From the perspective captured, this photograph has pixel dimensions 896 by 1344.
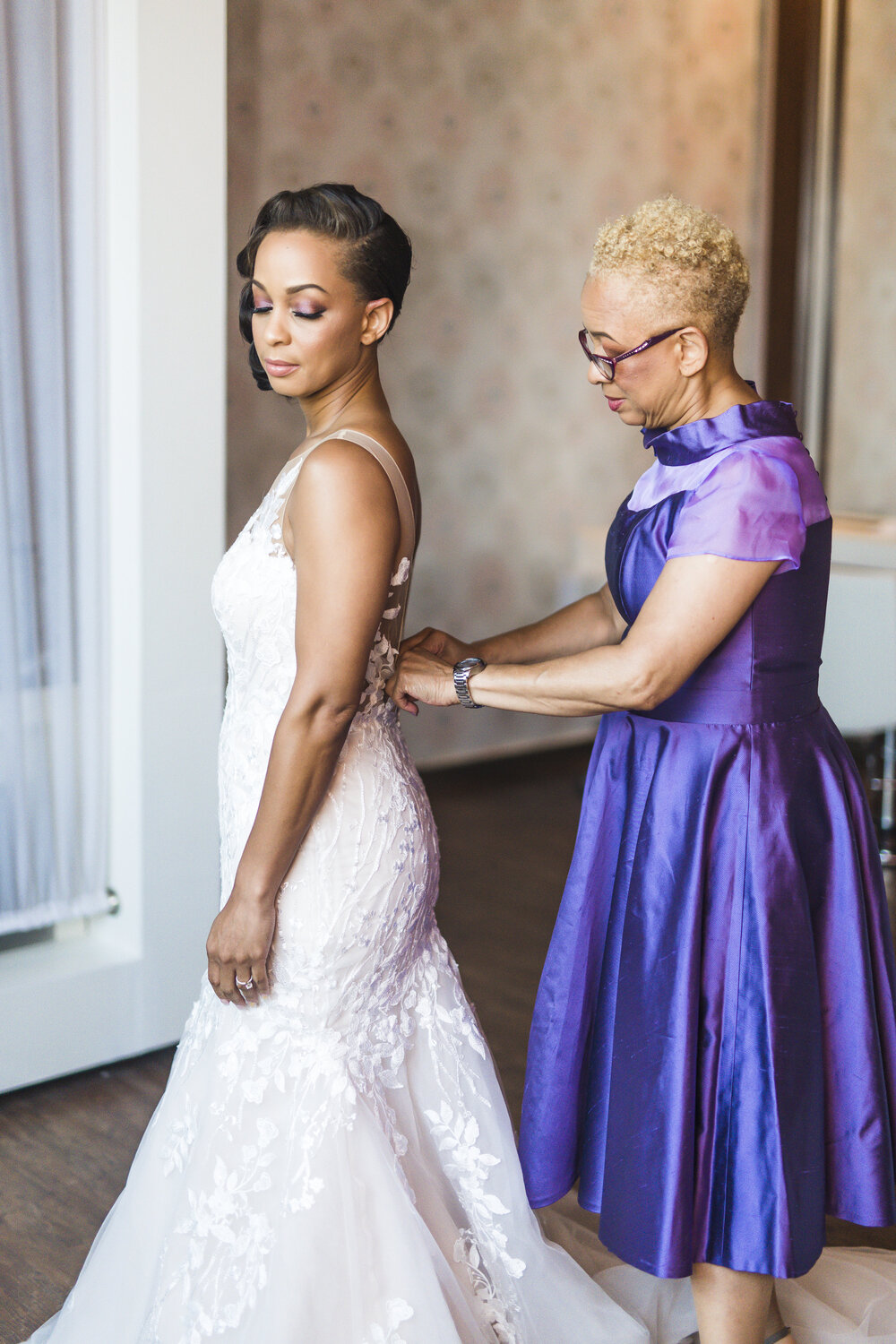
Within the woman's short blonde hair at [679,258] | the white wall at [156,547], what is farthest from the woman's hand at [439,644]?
the white wall at [156,547]

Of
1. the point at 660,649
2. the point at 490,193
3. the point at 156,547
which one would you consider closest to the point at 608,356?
the point at 660,649

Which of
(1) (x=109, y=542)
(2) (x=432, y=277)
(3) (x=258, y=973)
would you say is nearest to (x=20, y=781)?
(1) (x=109, y=542)

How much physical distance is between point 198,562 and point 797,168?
17.0 ft

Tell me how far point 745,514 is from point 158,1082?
1950 millimetres

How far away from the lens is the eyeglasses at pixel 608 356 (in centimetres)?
164

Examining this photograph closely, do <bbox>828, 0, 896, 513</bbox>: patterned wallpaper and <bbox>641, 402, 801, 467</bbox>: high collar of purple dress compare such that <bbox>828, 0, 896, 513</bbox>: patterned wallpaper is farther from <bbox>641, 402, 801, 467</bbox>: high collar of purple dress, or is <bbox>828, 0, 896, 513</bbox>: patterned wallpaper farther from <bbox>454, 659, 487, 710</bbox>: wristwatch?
<bbox>454, 659, 487, 710</bbox>: wristwatch

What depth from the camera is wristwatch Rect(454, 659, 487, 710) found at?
5.64ft

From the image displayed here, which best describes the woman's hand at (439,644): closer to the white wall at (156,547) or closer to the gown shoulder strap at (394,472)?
the gown shoulder strap at (394,472)

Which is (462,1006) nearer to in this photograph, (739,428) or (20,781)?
(739,428)

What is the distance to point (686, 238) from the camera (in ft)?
5.26

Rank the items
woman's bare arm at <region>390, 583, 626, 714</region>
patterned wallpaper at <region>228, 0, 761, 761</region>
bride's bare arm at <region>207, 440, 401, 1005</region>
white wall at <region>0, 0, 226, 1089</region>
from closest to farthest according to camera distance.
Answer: bride's bare arm at <region>207, 440, 401, 1005</region> < woman's bare arm at <region>390, 583, 626, 714</region> < white wall at <region>0, 0, 226, 1089</region> < patterned wallpaper at <region>228, 0, 761, 761</region>

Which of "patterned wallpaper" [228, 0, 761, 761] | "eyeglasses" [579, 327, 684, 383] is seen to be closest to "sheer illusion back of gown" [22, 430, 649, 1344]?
"eyeglasses" [579, 327, 684, 383]

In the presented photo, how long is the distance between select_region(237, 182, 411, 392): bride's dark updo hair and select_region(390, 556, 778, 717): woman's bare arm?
1.70 feet

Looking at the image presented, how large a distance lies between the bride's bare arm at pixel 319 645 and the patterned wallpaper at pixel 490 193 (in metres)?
3.19
